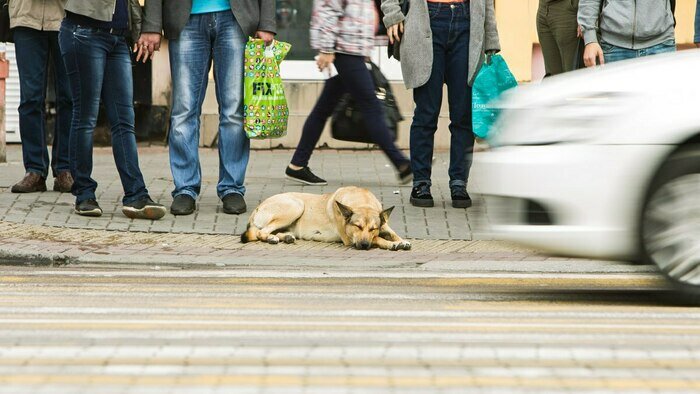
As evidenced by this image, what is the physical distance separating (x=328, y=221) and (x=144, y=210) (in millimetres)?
1318

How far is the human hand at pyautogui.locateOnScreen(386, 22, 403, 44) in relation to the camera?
10.6m

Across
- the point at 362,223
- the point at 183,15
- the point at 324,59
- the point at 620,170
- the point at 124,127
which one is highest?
the point at 620,170

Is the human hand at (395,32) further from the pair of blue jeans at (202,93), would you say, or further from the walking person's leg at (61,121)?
the walking person's leg at (61,121)

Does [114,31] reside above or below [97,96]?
above

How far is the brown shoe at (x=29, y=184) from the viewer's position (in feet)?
36.9

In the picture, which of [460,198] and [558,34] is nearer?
[460,198]

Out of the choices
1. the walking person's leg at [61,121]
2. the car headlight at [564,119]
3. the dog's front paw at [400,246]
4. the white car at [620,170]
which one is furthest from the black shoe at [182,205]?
the white car at [620,170]

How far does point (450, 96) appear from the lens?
1079 centimetres

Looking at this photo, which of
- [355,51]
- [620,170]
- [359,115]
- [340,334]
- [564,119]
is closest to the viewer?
[340,334]

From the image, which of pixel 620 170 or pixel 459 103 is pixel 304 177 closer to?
pixel 459 103

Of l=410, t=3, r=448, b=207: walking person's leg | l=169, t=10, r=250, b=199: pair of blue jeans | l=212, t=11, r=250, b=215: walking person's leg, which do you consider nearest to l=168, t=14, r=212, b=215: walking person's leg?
l=169, t=10, r=250, b=199: pair of blue jeans

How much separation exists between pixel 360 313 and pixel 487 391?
5.60 feet

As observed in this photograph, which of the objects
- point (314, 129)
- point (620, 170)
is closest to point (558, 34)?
point (314, 129)

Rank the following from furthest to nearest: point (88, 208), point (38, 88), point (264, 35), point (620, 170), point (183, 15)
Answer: point (38, 88) < point (264, 35) < point (183, 15) < point (88, 208) < point (620, 170)
